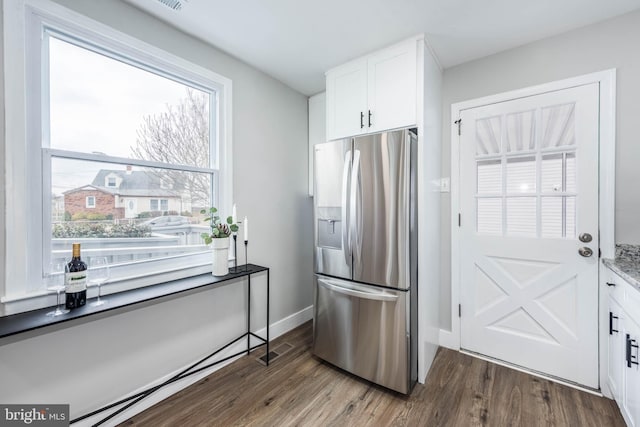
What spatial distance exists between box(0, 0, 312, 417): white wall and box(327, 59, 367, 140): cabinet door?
561 millimetres

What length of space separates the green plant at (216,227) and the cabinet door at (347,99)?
1.19m

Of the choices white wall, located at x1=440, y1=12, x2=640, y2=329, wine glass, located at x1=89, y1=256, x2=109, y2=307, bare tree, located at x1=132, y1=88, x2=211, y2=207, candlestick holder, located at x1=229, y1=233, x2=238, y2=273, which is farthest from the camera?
candlestick holder, located at x1=229, y1=233, x2=238, y2=273

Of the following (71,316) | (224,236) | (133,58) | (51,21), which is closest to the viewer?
(71,316)

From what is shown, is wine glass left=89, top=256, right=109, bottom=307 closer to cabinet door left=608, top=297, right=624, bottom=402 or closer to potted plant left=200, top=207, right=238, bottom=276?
potted plant left=200, top=207, right=238, bottom=276

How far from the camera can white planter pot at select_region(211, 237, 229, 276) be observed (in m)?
1.99

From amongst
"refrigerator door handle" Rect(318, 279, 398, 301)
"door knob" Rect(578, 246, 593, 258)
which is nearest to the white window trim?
"refrigerator door handle" Rect(318, 279, 398, 301)

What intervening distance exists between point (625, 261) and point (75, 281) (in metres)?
3.30

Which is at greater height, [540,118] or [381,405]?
[540,118]

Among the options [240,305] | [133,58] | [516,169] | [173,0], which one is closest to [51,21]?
[133,58]

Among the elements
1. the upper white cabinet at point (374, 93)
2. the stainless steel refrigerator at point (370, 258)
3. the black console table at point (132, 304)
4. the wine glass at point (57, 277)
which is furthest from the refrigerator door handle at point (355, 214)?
the wine glass at point (57, 277)

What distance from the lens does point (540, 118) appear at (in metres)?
2.05

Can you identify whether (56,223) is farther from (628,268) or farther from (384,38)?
(628,268)

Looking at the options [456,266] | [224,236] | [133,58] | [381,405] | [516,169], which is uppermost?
[133,58]

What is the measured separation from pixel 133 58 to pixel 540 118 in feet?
9.70
